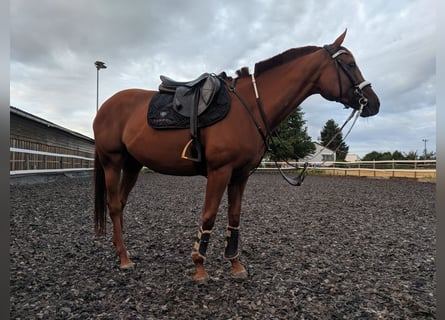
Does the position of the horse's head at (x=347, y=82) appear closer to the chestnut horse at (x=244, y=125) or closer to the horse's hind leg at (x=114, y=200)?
the chestnut horse at (x=244, y=125)

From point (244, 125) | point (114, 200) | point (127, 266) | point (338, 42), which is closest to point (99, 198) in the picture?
point (114, 200)

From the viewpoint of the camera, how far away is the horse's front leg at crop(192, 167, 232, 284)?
240cm

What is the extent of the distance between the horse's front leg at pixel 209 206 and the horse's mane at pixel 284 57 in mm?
1155

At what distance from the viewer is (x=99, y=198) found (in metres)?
3.38

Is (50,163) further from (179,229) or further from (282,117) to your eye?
(282,117)

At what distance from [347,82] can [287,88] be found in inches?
22.0

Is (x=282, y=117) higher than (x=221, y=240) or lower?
higher

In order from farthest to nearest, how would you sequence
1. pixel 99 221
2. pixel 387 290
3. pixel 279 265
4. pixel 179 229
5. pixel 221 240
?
pixel 179 229, pixel 221 240, pixel 99 221, pixel 279 265, pixel 387 290

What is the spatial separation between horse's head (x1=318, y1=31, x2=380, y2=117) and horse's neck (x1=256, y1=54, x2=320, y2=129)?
124mm

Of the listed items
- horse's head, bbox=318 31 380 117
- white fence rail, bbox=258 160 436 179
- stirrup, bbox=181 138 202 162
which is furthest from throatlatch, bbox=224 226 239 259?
white fence rail, bbox=258 160 436 179

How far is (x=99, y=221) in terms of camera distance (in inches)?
132

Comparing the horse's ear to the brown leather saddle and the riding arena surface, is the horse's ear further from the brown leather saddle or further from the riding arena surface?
the riding arena surface

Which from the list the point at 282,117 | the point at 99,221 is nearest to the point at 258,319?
the point at 282,117

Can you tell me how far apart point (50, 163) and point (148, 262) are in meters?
11.7
